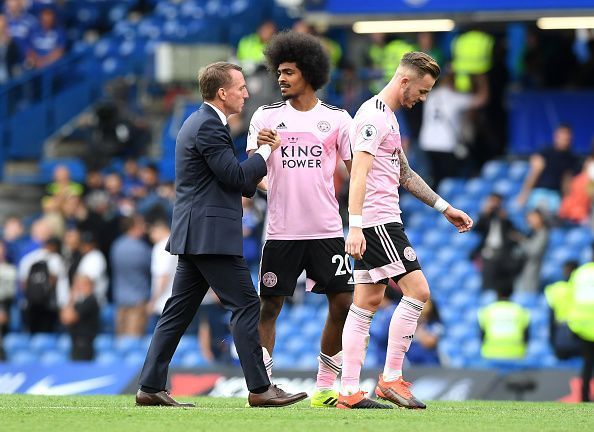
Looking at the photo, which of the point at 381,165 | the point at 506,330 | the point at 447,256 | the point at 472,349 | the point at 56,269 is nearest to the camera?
the point at 381,165

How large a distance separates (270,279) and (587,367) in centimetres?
511

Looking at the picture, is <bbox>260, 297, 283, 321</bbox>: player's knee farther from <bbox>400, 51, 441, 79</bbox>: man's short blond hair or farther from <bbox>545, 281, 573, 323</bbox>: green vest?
<bbox>545, 281, 573, 323</bbox>: green vest

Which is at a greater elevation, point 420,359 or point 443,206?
point 443,206

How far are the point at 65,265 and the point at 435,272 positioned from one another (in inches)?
190

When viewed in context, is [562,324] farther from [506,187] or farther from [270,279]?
[270,279]

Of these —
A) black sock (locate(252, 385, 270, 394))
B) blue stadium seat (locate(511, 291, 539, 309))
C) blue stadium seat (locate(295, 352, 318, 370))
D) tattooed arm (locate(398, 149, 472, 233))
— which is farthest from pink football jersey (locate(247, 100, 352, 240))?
blue stadium seat (locate(511, 291, 539, 309))

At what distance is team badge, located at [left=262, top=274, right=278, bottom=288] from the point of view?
31.7 ft

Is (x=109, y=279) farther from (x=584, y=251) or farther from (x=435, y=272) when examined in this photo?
(x=584, y=251)

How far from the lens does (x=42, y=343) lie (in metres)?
19.5

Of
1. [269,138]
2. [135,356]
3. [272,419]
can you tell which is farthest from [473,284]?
[272,419]

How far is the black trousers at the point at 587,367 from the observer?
1370 centimetres

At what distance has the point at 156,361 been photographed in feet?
30.8

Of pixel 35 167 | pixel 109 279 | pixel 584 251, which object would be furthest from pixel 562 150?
pixel 35 167

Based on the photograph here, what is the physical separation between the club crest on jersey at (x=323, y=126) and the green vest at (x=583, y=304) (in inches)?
208
